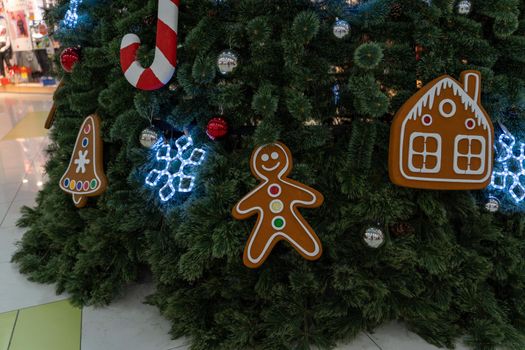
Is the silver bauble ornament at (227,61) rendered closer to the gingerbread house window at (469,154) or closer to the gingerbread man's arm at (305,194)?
the gingerbread man's arm at (305,194)

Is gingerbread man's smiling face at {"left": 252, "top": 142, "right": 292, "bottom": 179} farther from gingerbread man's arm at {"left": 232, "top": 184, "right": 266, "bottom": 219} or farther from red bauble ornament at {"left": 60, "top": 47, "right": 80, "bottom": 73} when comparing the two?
red bauble ornament at {"left": 60, "top": 47, "right": 80, "bottom": 73}

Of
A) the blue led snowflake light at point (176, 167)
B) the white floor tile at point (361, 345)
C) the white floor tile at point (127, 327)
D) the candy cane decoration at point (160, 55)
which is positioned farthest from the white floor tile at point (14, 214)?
the white floor tile at point (361, 345)

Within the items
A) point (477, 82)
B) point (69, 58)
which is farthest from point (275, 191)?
point (69, 58)

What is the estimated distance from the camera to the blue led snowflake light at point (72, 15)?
6.01ft

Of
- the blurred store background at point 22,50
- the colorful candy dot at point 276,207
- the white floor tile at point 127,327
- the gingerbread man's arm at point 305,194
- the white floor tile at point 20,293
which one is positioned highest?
the blurred store background at point 22,50

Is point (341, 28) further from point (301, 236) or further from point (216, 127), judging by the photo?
point (301, 236)

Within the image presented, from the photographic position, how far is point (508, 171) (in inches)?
60.8

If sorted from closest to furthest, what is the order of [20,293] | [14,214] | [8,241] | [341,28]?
[341,28], [20,293], [8,241], [14,214]

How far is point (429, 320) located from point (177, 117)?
3.81 ft

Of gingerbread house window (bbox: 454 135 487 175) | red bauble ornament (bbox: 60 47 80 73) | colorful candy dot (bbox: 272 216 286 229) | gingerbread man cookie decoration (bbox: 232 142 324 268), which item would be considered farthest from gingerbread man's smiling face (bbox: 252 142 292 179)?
red bauble ornament (bbox: 60 47 80 73)

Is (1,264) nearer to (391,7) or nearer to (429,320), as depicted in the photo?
(429,320)

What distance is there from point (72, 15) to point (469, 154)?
67.5 inches

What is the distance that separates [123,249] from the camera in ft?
5.80

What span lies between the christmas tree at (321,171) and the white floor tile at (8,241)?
40.2 inches
